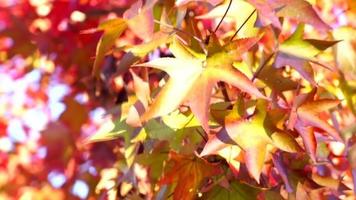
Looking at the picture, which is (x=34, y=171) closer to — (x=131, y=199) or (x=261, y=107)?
(x=131, y=199)

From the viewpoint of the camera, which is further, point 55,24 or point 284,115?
point 55,24

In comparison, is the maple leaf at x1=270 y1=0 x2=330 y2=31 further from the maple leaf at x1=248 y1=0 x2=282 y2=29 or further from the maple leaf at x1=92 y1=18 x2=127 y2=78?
the maple leaf at x1=92 y1=18 x2=127 y2=78

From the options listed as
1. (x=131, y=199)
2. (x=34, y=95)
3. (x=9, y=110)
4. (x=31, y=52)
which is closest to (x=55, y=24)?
(x=31, y=52)

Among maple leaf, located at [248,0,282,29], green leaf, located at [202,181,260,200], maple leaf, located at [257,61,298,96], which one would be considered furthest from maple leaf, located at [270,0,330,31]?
green leaf, located at [202,181,260,200]

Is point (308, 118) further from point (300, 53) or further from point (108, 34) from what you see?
point (108, 34)

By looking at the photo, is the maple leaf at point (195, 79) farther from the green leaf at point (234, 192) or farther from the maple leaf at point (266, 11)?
the green leaf at point (234, 192)

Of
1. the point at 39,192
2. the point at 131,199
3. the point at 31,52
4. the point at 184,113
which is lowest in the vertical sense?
the point at 39,192
